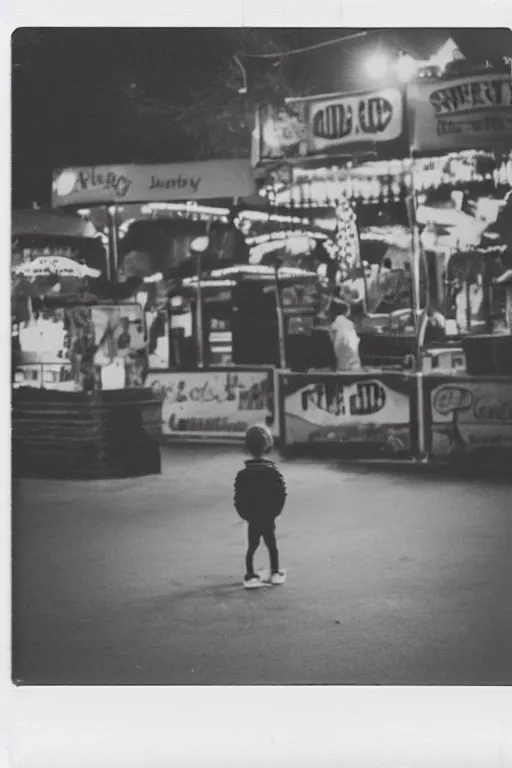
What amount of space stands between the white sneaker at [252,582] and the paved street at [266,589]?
43 mm

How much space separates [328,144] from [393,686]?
8.51 feet

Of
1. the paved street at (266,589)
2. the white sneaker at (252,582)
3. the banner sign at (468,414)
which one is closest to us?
the paved street at (266,589)

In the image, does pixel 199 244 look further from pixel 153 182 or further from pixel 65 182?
pixel 65 182

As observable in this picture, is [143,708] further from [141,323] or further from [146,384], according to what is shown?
[141,323]

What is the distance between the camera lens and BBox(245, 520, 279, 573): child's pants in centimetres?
425

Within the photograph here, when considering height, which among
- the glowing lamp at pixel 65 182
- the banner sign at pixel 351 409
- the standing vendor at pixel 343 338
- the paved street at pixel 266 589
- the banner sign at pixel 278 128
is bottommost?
the paved street at pixel 266 589

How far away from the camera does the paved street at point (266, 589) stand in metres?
4.05

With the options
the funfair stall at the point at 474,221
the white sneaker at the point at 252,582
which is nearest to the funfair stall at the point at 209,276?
the funfair stall at the point at 474,221

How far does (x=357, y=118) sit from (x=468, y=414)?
1.55m

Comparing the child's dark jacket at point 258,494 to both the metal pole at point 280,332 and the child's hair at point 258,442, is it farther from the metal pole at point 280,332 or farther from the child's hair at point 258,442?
the metal pole at point 280,332

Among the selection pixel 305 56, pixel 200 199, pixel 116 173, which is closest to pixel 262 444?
pixel 200 199

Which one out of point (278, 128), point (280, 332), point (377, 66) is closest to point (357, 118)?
point (377, 66)

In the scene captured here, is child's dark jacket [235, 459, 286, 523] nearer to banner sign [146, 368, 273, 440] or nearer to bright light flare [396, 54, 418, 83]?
banner sign [146, 368, 273, 440]

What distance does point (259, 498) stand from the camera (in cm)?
430
